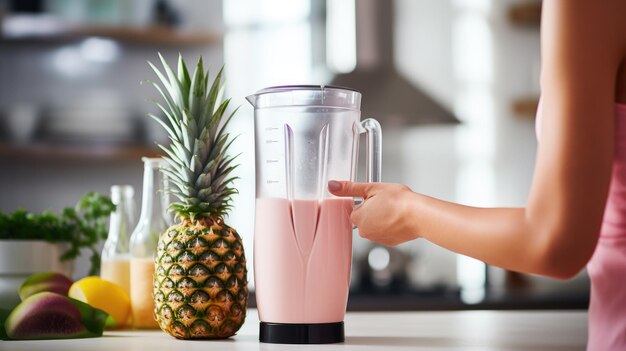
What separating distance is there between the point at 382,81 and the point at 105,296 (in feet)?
9.45

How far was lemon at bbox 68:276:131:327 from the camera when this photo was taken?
138 cm

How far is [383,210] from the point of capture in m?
1.13

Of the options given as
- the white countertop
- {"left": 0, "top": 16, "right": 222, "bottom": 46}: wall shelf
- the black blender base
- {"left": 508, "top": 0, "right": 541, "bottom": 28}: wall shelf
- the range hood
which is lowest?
the white countertop

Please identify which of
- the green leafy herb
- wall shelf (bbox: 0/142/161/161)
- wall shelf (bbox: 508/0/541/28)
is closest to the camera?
the green leafy herb

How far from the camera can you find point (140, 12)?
13.9 feet

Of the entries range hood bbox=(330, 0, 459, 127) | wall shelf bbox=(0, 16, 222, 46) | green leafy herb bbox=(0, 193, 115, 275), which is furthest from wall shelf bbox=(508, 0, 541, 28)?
green leafy herb bbox=(0, 193, 115, 275)

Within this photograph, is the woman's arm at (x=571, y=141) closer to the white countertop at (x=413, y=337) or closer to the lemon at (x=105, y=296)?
the white countertop at (x=413, y=337)

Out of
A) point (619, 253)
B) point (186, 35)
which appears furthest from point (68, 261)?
point (186, 35)

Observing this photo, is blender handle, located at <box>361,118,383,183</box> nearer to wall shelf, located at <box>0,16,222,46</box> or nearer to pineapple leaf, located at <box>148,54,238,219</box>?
pineapple leaf, located at <box>148,54,238,219</box>

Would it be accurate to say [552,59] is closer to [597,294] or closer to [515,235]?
[515,235]

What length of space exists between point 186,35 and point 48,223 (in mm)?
2765

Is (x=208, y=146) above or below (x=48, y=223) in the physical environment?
above

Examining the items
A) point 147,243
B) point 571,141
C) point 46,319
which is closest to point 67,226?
point 147,243

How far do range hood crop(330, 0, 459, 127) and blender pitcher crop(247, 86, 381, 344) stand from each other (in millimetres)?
2767
